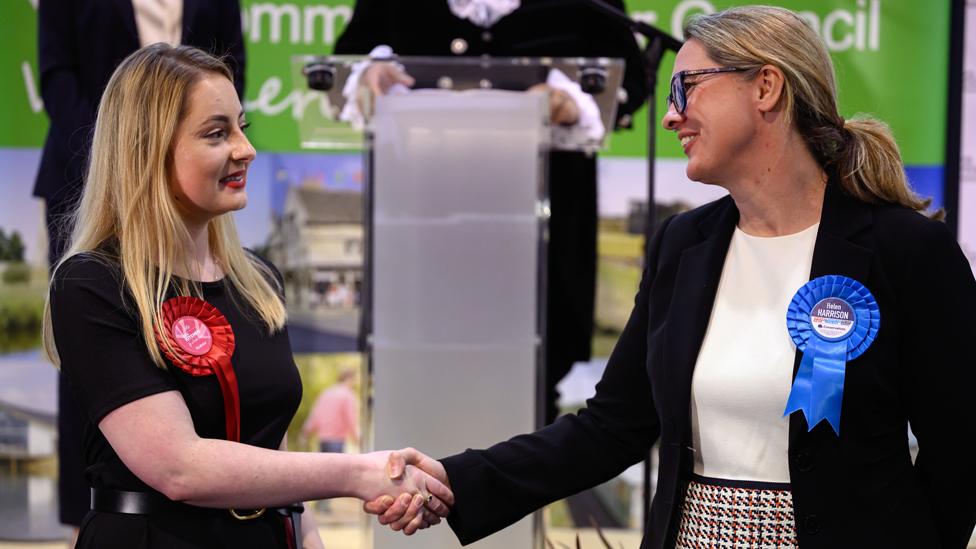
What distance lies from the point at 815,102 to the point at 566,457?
2.69 feet

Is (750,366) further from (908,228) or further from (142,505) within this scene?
(142,505)

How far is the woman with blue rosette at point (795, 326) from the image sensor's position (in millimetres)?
1878

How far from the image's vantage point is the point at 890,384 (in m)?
1.91

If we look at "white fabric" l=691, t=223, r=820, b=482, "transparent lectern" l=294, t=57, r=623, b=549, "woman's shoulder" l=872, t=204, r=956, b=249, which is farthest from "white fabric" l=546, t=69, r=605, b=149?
→ "woman's shoulder" l=872, t=204, r=956, b=249

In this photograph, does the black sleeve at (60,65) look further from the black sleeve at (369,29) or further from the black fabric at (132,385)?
the black fabric at (132,385)

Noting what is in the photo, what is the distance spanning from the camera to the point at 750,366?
1972mm

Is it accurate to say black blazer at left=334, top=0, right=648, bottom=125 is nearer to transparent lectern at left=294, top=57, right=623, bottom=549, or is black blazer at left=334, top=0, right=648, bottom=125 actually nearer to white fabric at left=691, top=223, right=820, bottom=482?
transparent lectern at left=294, top=57, right=623, bottom=549

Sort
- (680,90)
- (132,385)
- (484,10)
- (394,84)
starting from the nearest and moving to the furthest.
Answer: (132,385) < (680,90) < (394,84) < (484,10)

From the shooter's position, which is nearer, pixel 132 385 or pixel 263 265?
pixel 132 385

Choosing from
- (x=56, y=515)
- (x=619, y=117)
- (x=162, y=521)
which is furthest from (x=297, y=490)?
(x=56, y=515)

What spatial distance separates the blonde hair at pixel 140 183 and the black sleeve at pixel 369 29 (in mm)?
1824

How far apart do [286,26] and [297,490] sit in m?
3.04

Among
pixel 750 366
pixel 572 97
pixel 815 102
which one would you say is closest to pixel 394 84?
pixel 572 97

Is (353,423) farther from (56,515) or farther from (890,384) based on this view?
(890,384)
